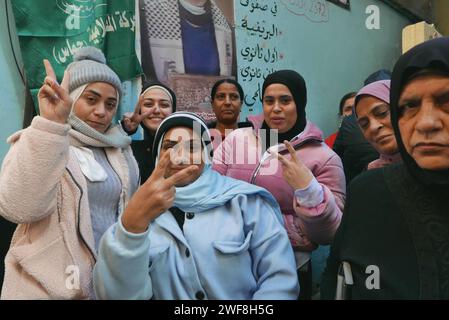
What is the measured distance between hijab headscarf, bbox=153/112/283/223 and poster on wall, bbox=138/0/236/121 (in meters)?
1.37

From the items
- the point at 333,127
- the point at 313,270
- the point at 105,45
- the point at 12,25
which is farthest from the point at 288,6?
the point at 313,270

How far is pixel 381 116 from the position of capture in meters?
1.32

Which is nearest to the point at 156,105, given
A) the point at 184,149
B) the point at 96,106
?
the point at 96,106

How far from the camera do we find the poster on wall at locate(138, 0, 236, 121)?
2486 millimetres

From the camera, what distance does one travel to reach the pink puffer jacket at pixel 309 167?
118 cm

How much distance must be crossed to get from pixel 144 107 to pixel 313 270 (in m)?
1.13

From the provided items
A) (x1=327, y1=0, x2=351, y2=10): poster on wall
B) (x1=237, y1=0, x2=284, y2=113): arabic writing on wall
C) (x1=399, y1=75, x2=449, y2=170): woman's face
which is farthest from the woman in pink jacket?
(x1=327, y1=0, x2=351, y2=10): poster on wall

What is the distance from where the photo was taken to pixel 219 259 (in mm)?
1016

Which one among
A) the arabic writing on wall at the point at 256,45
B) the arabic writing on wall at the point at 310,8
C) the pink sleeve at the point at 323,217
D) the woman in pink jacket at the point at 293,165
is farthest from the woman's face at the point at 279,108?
the arabic writing on wall at the point at 310,8

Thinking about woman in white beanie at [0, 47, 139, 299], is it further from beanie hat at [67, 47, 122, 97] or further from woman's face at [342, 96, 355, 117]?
woman's face at [342, 96, 355, 117]

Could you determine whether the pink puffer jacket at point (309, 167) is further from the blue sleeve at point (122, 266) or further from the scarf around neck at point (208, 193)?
the blue sleeve at point (122, 266)

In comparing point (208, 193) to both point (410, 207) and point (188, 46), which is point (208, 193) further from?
point (188, 46)

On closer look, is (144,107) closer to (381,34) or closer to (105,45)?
(105,45)
